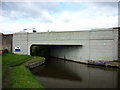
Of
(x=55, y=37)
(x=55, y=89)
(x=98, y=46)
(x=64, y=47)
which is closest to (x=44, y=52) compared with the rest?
(x=64, y=47)

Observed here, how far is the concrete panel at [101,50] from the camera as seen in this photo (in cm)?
1831

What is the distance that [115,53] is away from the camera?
18219 millimetres

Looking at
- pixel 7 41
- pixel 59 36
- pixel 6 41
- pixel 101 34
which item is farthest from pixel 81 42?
pixel 6 41

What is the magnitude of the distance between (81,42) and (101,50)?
12.8ft

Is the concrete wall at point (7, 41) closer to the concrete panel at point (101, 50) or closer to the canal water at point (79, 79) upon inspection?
the canal water at point (79, 79)

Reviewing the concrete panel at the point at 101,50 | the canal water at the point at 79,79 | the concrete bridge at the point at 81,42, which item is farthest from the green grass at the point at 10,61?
the concrete panel at the point at 101,50

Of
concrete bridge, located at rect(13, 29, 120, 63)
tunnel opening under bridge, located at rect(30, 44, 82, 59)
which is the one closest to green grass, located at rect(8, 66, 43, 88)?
concrete bridge, located at rect(13, 29, 120, 63)

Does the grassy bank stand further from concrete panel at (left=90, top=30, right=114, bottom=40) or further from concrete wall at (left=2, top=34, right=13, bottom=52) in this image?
concrete panel at (left=90, top=30, right=114, bottom=40)

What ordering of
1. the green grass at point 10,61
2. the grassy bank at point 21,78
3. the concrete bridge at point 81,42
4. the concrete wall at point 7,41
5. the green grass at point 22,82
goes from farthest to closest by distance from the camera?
the concrete wall at point 7,41, the concrete bridge at point 81,42, the green grass at point 10,61, the grassy bank at point 21,78, the green grass at point 22,82

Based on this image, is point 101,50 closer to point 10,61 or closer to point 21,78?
point 21,78

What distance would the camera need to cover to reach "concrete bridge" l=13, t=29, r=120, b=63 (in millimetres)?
18297

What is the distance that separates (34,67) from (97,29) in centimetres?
1282

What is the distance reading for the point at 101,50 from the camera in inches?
734

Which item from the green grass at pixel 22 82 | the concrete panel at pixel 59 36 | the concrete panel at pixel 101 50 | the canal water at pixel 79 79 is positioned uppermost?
the concrete panel at pixel 59 36
